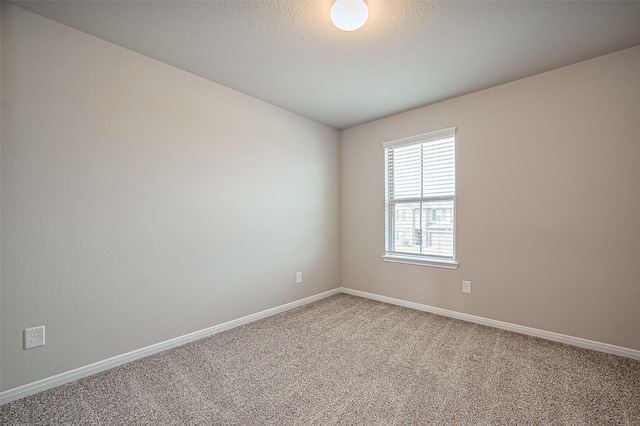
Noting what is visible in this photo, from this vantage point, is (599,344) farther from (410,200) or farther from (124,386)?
(124,386)

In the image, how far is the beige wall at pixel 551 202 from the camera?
7.24 ft

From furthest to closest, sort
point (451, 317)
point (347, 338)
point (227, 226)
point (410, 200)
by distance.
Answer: point (410, 200), point (451, 317), point (227, 226), point (347, 338)

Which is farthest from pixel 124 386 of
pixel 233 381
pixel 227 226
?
pixel 227 226

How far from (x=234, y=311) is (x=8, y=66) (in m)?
2.45

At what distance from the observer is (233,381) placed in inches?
→ 74.7

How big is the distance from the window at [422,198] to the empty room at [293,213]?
0.09 feet

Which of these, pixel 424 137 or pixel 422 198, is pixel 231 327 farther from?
pixel 424 137

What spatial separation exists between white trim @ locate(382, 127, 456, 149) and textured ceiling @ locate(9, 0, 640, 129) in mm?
440

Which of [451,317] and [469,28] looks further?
[451,317]

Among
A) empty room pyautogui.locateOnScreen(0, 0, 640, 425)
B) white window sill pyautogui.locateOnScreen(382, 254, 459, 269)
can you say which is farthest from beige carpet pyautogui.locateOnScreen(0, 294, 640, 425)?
white window sill pyautogui.locateOnScreen(382, 254, 459, 269)

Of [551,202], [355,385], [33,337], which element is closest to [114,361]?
[33,337]

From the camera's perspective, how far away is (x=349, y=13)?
5.49 feet

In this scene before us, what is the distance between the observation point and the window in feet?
10.3

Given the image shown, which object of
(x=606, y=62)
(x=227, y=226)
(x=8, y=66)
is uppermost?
(x=606, y=62)
